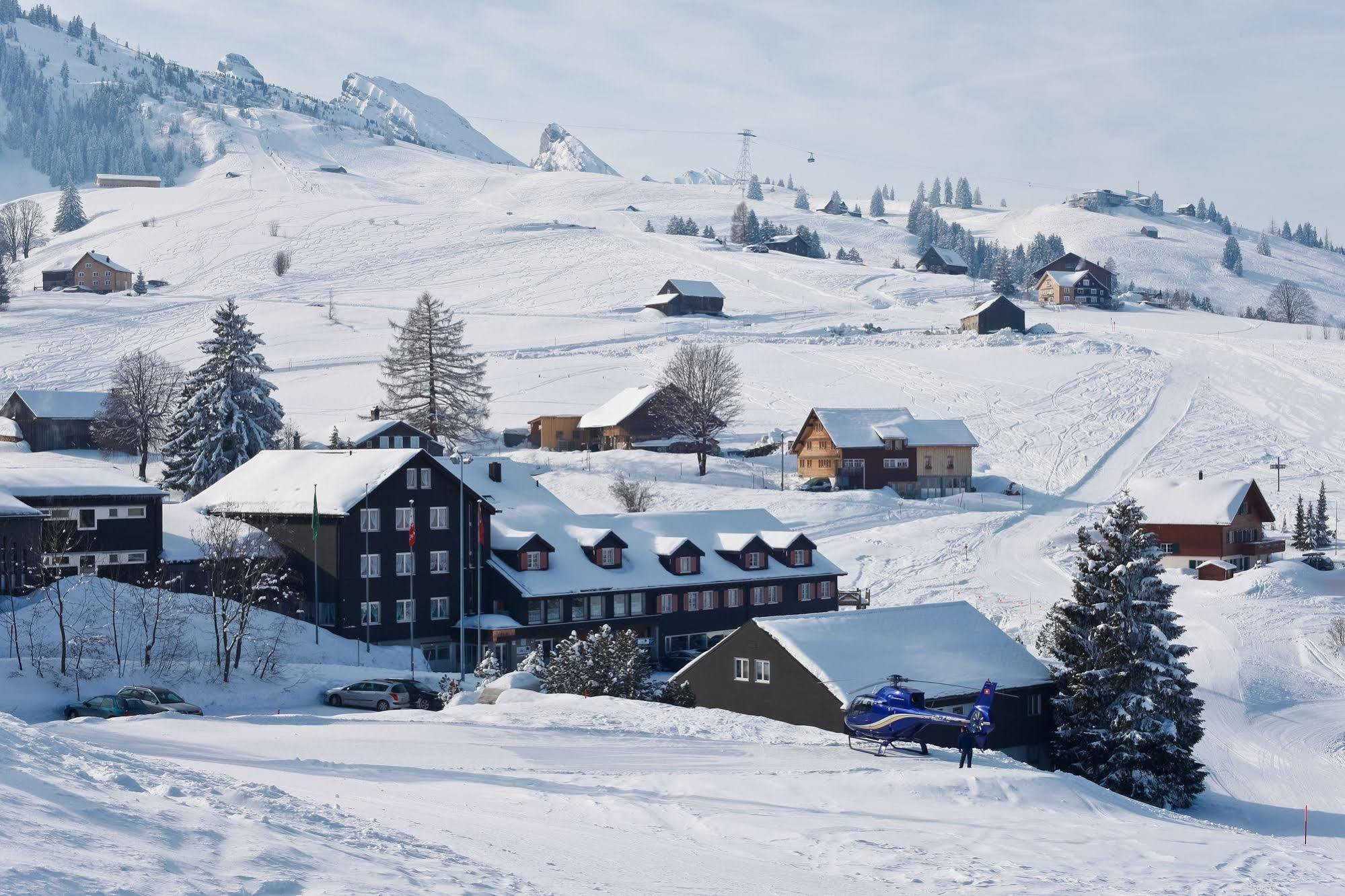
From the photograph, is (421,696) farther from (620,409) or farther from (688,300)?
(688,300)

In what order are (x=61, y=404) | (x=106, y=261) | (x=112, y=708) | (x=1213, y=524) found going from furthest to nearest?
(x=106, y=261)
(x=61, y=404)
(x=1213, y=524)
(x=112, y=708)

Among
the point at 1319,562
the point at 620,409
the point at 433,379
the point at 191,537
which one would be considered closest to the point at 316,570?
the point at 191,537

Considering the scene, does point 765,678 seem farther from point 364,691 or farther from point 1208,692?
point 1208,692

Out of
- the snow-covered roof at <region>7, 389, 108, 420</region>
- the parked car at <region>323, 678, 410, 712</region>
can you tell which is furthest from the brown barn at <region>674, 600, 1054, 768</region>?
the snow-covered roof at <region>7, 389, 108, 420</region>

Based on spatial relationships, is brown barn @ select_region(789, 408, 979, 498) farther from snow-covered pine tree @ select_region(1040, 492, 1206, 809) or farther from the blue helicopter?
the blue helicopter

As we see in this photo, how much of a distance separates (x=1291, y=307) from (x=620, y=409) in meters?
125

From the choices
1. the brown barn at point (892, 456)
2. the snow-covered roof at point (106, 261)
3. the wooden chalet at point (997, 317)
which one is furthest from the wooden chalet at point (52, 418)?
the wooden chalet at point (997, 317)

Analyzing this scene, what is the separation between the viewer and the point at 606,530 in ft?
184

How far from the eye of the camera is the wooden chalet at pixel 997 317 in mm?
131625

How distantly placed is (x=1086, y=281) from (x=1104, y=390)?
6481cm

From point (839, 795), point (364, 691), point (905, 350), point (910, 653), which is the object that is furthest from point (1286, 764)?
point (905, 350)

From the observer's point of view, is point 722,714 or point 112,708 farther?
point 112,708

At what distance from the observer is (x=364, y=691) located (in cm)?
3891

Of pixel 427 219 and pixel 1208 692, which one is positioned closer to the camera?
pixel 1208 692
